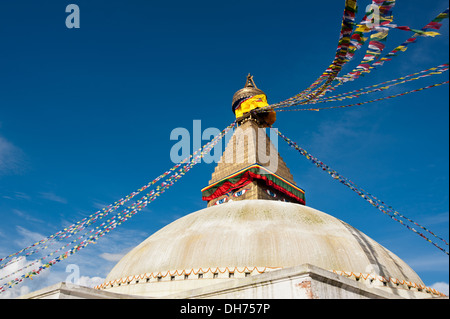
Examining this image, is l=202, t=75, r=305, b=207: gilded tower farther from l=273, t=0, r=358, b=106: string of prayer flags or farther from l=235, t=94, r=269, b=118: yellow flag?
l=273, t=0, r=358, b=106: string of prayer flags

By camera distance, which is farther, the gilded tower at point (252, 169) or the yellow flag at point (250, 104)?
the yellow flag at point (250, 104)

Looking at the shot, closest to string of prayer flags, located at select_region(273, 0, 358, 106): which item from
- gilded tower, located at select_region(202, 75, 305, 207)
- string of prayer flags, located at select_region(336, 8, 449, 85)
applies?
string of prayer flags, located at select_region(336, 8, 449, 85)

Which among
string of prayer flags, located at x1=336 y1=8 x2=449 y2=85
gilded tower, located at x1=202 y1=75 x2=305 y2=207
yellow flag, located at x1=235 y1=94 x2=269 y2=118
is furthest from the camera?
yellow flag, located at x1=235 y1=94 x2=269 y2=118

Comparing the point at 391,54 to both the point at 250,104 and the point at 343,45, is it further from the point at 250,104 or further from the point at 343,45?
the point at 250,104

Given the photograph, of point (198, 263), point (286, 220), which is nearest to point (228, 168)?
point (286, 220)

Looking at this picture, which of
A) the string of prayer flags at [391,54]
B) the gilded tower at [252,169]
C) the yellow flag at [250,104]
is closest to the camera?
the string of prayer flags at [391,54]

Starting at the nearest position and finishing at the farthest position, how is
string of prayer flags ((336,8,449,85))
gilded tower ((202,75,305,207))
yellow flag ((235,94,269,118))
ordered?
string of prayer flags ((336,8,449,85))
gilded tower ((202,75,305,207))
yellow flag ((235,94,269,118))

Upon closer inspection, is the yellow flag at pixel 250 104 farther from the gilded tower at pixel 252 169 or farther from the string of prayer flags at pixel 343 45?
the string of prayer flags at pixel 343 45

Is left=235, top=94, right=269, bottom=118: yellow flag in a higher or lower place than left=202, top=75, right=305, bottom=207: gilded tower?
higher

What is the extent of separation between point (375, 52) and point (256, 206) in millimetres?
7386

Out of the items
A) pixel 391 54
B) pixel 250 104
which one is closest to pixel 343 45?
pixel 391 54

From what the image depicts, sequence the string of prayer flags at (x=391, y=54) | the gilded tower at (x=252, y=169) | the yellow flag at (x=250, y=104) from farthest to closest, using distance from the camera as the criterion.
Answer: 1. the yellow flag at (x=250, y=104)
2. the gilded tower at (x=252, y=169)
3. the string of prayer flags at (x=391, y=54)

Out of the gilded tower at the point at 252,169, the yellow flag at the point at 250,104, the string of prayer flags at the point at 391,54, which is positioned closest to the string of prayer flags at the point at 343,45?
the string of prayer flags at the point at 391,54
